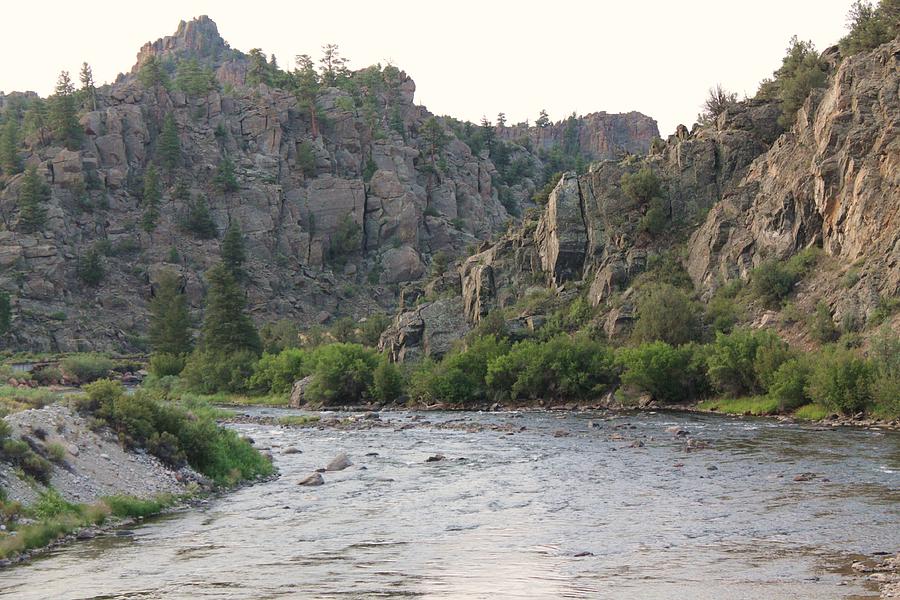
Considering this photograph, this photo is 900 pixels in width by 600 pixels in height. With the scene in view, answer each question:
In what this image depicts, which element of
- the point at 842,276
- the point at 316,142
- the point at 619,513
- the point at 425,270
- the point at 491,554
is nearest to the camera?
the point at 491,554

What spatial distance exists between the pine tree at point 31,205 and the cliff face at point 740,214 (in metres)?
60.0

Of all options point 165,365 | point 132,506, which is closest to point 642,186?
point 165,365

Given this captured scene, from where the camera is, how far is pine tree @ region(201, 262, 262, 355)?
100312mm

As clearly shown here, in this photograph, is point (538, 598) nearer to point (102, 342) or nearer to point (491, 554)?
point (491, 554)

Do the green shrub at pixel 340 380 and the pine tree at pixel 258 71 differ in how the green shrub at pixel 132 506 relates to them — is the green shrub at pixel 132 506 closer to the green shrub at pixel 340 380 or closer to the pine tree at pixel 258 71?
the green shrub at pixel 340 380

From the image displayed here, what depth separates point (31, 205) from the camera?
123 m

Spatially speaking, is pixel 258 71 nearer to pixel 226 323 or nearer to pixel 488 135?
pixel 488 135

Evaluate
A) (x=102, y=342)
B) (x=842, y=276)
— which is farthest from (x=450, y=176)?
(x=842, y=276)

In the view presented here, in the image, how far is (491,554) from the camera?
68.1ft

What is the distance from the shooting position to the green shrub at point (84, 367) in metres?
93.8

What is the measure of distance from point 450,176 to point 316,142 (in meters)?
24.7

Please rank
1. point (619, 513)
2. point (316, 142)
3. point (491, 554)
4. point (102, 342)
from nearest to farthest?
point (491, 554), point (619, 513), point (102, 342), point (316, 142)

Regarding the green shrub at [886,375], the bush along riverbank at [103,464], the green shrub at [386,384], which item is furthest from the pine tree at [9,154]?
the green shrub at [886,375]

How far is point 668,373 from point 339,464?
33.4 m
